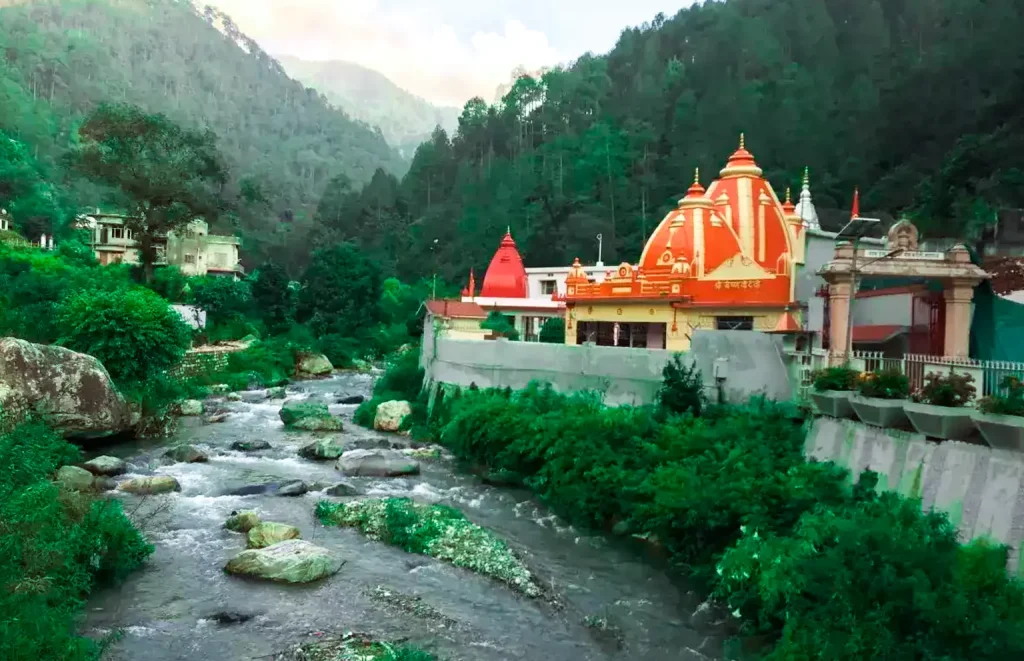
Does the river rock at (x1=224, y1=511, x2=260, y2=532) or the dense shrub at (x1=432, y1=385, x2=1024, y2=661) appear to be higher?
the dense shrub at (x1=432, y1=385, x2=1024, y2=661)

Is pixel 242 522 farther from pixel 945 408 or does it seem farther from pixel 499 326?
pixel 499 326

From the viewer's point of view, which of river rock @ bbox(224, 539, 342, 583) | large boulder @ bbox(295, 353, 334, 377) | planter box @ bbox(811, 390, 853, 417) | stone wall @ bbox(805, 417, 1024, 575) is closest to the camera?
stone wall @ bbox(805, 417, 1024, 575)

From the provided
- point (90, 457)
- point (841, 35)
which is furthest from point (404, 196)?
point (90, 457)

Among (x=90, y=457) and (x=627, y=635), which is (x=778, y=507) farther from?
(x=90, y=457)

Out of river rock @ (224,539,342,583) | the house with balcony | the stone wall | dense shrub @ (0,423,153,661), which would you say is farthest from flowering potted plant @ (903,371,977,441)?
the house with balcony

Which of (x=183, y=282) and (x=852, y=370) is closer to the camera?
(x=852, y=370)

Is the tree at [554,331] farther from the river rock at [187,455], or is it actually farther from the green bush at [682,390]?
the river rock at [187,455]

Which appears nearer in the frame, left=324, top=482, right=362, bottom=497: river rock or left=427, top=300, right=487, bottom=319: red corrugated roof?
left=324, top=482, right=362, bottom=497: river rock

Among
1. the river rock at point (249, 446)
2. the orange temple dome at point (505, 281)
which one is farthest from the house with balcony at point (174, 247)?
the river rock at point (249, 446)

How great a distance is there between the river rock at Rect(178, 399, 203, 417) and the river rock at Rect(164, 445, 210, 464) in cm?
734

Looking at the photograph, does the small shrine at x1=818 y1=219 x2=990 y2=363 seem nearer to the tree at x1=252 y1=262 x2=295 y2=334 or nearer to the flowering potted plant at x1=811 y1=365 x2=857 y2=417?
the flowering potted plant at x1=811 y1=365 x2=857 y2=417

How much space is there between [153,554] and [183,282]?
140ft

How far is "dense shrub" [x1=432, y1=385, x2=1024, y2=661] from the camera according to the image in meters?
8.18

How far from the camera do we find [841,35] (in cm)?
6381
